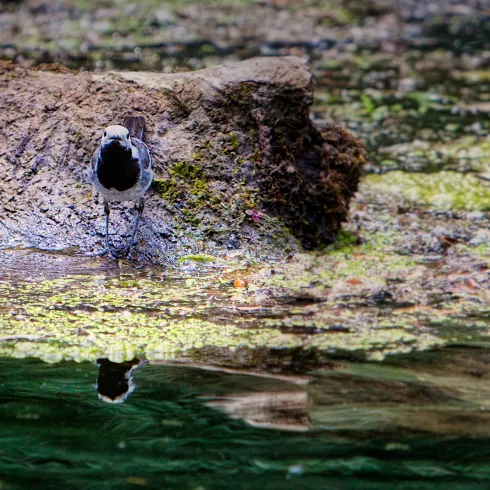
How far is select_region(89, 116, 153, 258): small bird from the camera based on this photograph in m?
5.13

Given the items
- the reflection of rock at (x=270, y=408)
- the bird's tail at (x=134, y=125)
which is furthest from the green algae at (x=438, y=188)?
the reflection of rock at (x=270, y=408)

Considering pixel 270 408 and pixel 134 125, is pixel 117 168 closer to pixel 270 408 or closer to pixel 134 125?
pixel 134 125

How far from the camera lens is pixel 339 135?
638 centimetres

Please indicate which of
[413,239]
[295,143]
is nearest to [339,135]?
[295,143]

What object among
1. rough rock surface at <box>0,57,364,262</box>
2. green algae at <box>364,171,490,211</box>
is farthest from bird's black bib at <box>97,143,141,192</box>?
green algae at <box>364,171,490,211</box>

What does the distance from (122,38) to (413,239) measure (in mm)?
7774

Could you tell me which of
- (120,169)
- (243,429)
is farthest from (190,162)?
(243,429)

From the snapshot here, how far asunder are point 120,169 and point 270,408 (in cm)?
214

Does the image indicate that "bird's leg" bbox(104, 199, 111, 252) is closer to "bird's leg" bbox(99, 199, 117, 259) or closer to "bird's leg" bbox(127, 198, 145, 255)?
"bird's leg" bbox(99, 199, 117, 259)

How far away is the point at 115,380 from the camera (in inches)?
152

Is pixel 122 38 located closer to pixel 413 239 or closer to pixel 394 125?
pixel 394 125

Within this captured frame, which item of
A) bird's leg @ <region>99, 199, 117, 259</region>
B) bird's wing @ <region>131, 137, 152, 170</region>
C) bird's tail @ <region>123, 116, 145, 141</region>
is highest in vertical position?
bird's tail @ <region>123, 116, 145, 141</region>

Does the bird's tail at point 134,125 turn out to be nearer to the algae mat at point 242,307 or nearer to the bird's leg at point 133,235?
the bird's leg at point 133,235

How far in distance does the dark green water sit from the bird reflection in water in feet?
0.05
